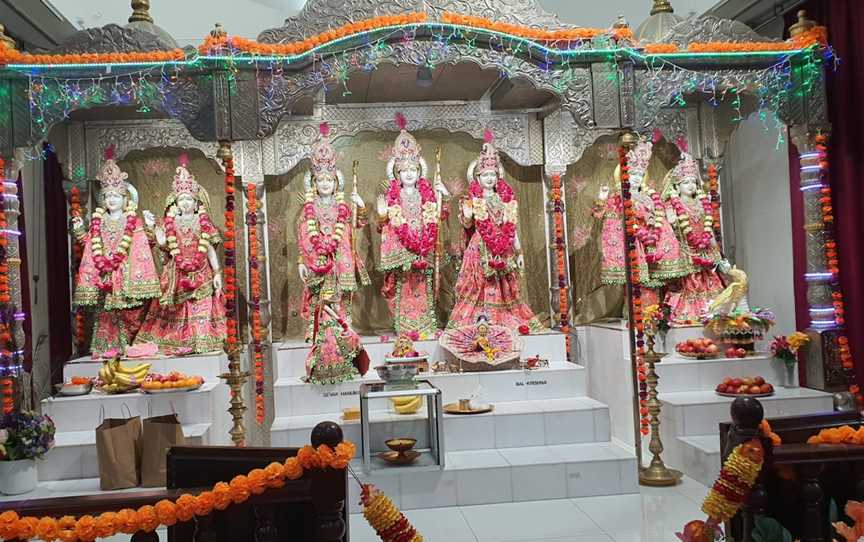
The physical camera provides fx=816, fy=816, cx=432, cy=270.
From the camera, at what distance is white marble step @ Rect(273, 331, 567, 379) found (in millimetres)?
7364

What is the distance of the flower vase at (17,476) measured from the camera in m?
5.31

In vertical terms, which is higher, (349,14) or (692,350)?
(349,14)

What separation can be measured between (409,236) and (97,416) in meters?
3.23

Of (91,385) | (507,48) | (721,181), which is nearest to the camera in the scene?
(507,48)

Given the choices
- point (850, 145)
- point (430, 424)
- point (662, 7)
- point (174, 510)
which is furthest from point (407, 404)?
point (662, 7)

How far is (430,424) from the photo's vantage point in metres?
5.63

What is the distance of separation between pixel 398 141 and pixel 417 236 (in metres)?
0.99

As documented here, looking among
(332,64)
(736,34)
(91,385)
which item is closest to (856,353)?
(736,34)

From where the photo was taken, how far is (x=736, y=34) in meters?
6.23

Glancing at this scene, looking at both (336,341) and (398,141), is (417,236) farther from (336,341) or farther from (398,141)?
(336,341)

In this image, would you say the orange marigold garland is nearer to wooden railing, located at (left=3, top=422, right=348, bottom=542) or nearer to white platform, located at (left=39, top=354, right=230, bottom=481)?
wooden railing, located at (left=3, top=422, right=348, bottom=542)

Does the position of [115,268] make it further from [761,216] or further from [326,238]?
[761,216]

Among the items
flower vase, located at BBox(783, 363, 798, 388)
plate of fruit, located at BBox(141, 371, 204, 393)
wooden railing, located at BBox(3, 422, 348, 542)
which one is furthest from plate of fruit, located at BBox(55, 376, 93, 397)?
flower vase, located at BBox(783, 363, 798, 388)

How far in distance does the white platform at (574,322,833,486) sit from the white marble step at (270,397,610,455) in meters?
0.62
